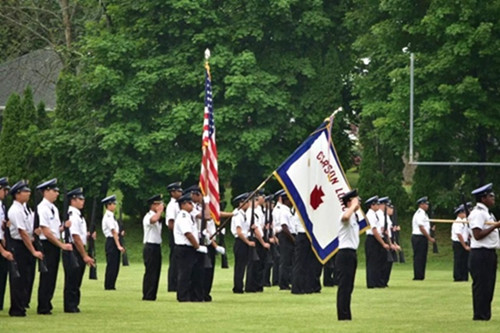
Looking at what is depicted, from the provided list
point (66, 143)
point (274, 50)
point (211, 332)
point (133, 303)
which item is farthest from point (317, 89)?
point (211, 332)

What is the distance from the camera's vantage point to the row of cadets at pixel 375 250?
31.3 m

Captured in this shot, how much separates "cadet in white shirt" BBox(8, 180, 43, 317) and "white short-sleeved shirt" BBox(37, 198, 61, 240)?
16 cm

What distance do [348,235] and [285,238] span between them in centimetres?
945

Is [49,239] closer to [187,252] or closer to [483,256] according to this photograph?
[187,252]

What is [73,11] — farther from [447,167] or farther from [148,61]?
[447,167]

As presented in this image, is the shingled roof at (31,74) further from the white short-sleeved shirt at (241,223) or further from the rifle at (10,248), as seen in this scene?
the rifle at (10,248)

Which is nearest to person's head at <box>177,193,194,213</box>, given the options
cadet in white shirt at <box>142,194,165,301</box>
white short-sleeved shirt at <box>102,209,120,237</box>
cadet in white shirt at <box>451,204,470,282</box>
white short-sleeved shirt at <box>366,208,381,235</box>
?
cadet in white shirt at <box>142,194,165,301</box>

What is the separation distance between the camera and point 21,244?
21141 mm

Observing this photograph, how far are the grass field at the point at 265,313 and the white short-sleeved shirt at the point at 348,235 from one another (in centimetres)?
104

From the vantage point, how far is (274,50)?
51.3 m

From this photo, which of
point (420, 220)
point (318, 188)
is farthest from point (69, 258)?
point (420, 220)

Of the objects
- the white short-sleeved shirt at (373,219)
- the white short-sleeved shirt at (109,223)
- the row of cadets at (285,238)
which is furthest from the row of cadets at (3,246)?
the white short-sleeved shirt at (373,219)

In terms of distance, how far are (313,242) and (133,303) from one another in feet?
11.2

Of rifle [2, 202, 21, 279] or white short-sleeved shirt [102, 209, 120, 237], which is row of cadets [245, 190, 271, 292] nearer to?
white short-sleeved shirt [102, 209, 120, 237]
